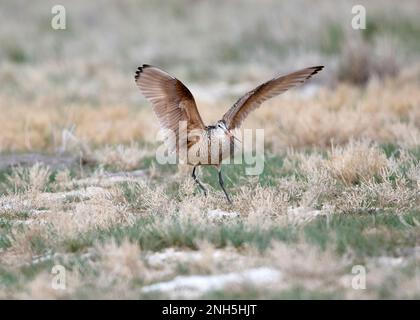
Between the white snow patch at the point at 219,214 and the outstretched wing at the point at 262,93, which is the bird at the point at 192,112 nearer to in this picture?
the outstretched wing at the point at 262,93

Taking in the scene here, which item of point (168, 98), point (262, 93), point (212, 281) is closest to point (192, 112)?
point (168, 98)

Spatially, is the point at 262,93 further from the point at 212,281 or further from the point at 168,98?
the point at 212,281

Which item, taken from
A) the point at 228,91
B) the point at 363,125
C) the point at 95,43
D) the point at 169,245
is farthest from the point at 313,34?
the point at 169,245

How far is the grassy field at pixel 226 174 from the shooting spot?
6.00 metres

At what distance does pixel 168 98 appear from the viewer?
7836 mm

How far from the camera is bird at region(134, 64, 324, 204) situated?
7707 mm

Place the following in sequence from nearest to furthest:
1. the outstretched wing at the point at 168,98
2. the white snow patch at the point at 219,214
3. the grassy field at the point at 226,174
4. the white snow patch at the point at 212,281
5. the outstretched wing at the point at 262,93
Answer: the white snow patch at the point at 212,281, the grassy field at the point at 226,174, the white snow patch at the point at 219,214, the outstretched wing at the point at 168,98, the outstretched wing at the point at 262,93

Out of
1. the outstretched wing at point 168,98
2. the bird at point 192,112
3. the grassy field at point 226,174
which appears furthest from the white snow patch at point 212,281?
the outstretched wing at point 168,98

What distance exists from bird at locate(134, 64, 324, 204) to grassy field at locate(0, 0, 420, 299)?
1.56 ft

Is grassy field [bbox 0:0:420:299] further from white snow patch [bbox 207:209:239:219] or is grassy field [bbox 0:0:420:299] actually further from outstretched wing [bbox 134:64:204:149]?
outstretched wing [bbox 134:64:204:149]

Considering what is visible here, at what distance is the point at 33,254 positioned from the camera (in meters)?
6.77

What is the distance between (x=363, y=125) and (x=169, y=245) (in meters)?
5.67

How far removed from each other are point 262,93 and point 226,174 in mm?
1765
